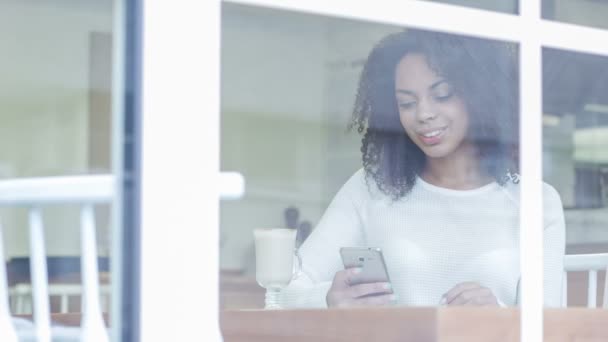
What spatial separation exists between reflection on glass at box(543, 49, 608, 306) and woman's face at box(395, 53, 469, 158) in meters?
0.18

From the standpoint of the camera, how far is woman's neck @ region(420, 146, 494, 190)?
201 centimetres

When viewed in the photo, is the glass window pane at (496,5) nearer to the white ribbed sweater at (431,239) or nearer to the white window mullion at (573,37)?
the white window mullion at (573,37)

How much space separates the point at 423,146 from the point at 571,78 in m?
0.36

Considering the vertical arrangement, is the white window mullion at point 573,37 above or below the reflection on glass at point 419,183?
above

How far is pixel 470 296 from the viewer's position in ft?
5.64

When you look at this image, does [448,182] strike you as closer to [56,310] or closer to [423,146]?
[423,146]

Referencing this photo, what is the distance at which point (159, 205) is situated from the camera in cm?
109

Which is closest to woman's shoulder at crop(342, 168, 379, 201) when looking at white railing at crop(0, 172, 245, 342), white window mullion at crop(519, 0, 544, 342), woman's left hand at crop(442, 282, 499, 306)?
woman's left hand at crop(442, 282, 499, 306)

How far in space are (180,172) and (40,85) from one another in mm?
4007

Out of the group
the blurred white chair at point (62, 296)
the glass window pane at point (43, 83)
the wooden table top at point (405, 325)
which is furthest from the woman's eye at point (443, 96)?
the glass window pane at point (43, 83)

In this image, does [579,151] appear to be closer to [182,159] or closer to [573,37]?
[573,37]

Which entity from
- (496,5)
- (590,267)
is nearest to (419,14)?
(496,5)

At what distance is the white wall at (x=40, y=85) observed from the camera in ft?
15.4

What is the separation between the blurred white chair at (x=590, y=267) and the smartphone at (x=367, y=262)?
382mm
